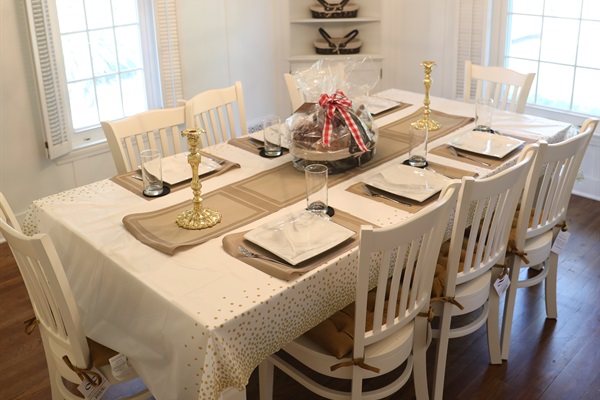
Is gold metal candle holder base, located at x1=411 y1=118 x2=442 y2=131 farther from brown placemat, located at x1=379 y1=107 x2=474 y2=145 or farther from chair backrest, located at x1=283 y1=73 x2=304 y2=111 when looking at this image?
chair backrest, located at x1=283 y1=73 x2=304 y2=111

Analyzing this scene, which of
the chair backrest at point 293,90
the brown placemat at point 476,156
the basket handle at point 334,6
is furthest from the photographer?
the basket handle at point 334,6

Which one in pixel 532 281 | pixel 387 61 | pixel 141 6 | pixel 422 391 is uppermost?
pixel 141 6

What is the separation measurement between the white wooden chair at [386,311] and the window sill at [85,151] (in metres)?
2.12

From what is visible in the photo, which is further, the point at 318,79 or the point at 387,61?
the point at 387,61

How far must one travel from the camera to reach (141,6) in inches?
161

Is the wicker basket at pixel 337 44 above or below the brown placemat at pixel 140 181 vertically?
above

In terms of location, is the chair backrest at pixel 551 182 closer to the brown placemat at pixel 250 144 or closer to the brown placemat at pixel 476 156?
the brown placemat at pixel 476 156

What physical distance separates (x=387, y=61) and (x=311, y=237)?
2.94 metres

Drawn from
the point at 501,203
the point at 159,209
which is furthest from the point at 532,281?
the point at 159,209

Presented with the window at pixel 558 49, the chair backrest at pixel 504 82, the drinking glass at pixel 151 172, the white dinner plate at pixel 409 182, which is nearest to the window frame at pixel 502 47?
the window at pixel 558 49

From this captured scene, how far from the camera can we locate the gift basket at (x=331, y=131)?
2555 millimetres

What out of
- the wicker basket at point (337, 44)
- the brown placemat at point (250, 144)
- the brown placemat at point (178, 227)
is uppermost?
the wicker basket at point (337, 44)

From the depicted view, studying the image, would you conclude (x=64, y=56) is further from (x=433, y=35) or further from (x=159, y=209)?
(x=433, y=35)

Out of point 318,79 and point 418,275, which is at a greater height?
point 318,79
